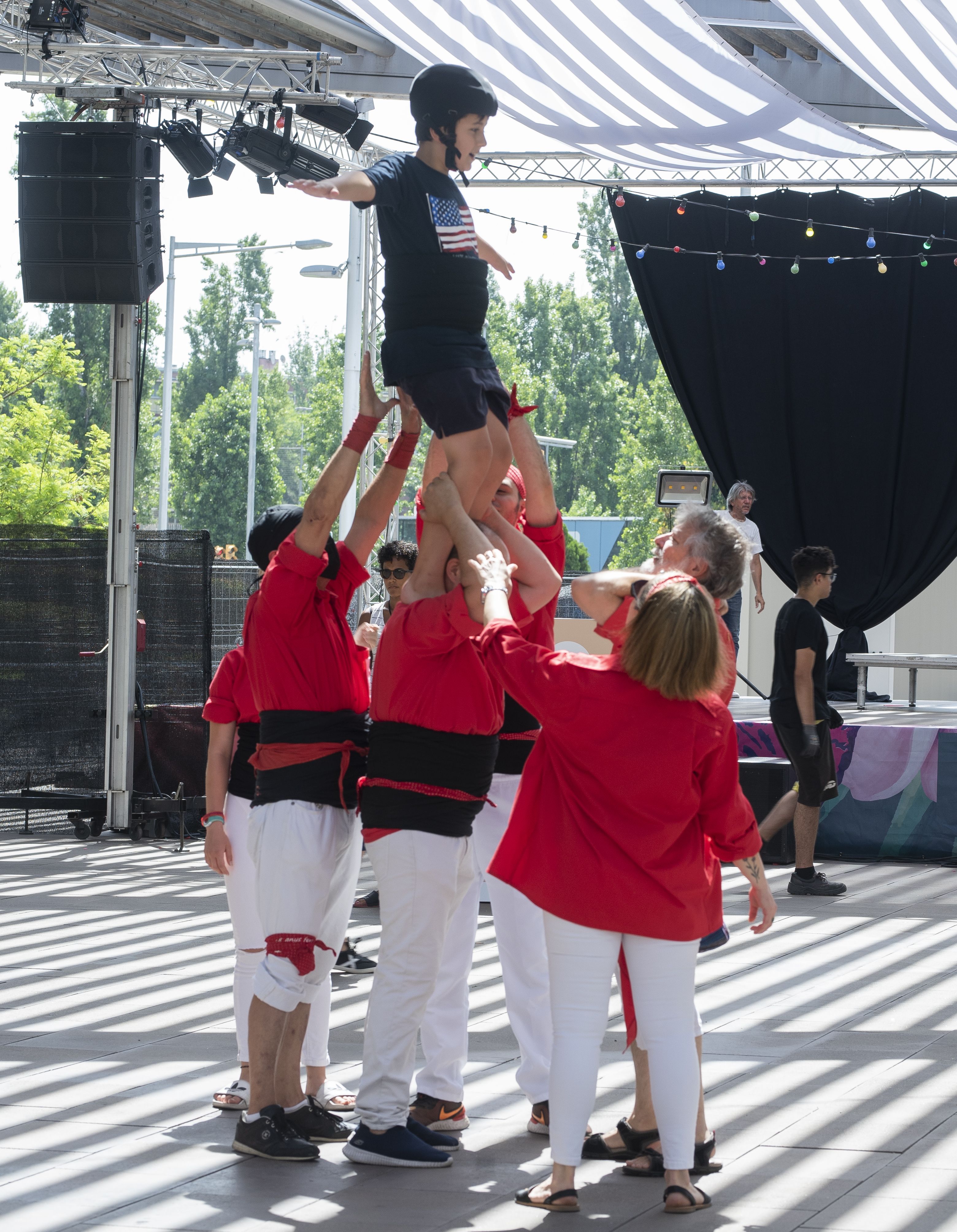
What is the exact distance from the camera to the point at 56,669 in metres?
9.38

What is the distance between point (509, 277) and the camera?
384 cm

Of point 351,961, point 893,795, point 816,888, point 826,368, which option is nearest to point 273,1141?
point 351,961

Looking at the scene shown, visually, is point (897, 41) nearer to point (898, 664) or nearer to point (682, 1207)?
point (898, 664)

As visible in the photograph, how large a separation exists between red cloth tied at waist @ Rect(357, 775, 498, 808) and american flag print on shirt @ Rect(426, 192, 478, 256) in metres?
1.18

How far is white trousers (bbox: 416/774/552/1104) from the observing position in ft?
11.6

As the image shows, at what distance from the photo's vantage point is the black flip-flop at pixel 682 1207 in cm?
293

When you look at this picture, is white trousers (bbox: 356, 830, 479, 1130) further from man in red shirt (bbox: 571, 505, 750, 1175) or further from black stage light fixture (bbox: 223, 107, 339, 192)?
black stage light fixture (bbox: 223, 107, 339, 192)

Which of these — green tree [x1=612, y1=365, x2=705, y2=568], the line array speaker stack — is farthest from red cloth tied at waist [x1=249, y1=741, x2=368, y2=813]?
green tree [x1=612, y1=365, x2=705, y2=568]

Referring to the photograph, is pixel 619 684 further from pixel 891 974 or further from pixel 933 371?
pixel 933 371

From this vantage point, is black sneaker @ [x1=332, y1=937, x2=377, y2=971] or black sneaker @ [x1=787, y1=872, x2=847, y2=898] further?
black sneaker @ [x1=787, y1=872, x2=847, y2=898]

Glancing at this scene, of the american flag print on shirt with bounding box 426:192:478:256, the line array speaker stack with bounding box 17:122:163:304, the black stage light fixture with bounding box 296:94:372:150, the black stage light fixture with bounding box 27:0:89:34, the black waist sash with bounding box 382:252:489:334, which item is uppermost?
the black stage light fixture with bounding box 27:0:89:34

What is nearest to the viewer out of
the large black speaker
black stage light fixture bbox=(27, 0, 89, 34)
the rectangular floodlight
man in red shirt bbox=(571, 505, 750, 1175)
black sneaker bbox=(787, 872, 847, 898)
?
man in red shirt bbox=(571, 505, 750, 1175)

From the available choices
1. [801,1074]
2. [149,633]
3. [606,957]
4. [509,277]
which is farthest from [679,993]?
[149,633]

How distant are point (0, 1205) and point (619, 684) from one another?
1.65 meters
